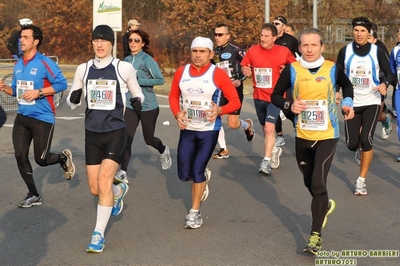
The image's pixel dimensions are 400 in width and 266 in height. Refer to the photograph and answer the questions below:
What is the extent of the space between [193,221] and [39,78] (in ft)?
7.86

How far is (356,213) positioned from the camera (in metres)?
7.93

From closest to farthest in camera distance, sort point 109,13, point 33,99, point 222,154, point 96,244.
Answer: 1. point 96,244
2. point 33,99
3. point 222,154
4. point 109,13

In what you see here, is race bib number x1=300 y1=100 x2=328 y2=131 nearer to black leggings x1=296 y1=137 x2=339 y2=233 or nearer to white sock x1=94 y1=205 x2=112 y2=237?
black leggings x1=296 y1=137 x2=339 y2=233

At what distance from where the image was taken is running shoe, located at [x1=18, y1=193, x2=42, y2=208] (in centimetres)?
848

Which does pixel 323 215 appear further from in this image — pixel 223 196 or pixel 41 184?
pixel 41 184

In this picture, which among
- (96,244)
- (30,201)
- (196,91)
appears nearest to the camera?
(96,244)

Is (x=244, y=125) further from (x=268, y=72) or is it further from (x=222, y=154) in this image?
(x=268, y=72)

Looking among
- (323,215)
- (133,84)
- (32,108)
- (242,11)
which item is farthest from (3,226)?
(242,11)

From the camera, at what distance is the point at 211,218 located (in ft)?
25.7

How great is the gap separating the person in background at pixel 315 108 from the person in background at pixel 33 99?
2.76 meters

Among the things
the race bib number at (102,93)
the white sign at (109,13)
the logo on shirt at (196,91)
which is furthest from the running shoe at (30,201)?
the white sign at (109,13)

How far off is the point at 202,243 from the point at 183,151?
1103 millimetres

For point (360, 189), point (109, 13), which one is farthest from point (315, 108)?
point (109, 13)

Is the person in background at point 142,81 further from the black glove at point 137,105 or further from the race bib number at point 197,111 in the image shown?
the black glove at point 137,105
